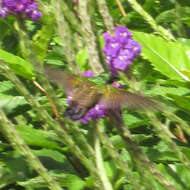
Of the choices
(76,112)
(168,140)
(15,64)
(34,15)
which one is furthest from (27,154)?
(34,15)

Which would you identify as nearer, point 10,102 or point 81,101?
point 81,101

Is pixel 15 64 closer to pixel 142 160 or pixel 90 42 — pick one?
pixel 90 42

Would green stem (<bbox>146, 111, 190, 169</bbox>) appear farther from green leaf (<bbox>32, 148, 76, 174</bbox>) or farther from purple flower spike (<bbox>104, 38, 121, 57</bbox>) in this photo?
green leaf (<bbox>32, 148, 76, 174</bbox>)

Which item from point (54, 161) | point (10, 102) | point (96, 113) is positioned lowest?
point (54, 161)

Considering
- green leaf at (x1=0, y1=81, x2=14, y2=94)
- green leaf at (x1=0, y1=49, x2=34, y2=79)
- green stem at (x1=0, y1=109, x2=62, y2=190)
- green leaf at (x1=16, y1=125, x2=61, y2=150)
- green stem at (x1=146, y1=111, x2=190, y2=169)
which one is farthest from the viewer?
green leaf at (x1=0, y1=81, x2=14, y2=94)

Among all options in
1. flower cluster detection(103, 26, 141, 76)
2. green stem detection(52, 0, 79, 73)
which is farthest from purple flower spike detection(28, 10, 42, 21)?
flower cluster detection(103, 26, 141, 76)

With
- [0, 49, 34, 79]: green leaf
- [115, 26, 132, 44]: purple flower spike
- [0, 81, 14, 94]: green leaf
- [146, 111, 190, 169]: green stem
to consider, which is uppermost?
[115, 26, 132, 44]: purple flower spike
